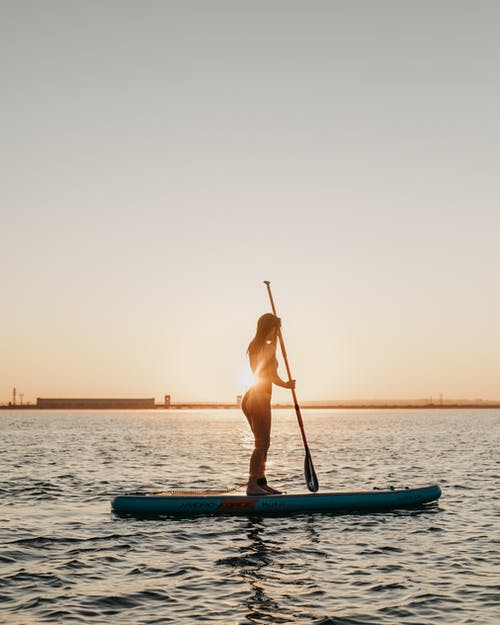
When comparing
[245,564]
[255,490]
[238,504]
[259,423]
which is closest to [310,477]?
[255,490]

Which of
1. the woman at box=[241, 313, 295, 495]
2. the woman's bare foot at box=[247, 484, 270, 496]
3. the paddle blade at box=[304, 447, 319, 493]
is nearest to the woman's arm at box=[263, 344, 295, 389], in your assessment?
the woman at box=[241, 313, 295, 495]

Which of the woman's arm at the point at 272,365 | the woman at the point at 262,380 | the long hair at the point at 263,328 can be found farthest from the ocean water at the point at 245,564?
the long hair at the point at 263,328

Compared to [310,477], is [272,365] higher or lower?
higher

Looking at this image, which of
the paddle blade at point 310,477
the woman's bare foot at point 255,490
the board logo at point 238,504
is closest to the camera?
the board logo at point 238,504

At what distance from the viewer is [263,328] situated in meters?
14.7

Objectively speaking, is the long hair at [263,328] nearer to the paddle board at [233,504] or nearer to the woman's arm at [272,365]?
the woman's arm at [272,365]

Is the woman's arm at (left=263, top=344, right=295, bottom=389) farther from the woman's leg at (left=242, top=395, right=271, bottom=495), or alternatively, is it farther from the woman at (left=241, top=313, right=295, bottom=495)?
the woman's leg at (left=242, top=395, right=271, bottom=495)

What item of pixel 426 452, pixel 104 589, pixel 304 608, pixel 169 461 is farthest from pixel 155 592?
pixel 426 452

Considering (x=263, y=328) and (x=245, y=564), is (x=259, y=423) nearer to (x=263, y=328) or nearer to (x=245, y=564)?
(x=263, y=328)

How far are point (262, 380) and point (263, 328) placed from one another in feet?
3.46

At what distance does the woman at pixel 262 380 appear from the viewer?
1470cm

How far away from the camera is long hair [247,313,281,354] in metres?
14.7

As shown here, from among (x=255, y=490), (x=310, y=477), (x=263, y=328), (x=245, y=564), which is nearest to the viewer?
(x=245, y=564)

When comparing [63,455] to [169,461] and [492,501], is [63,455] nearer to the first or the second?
[169,461]
